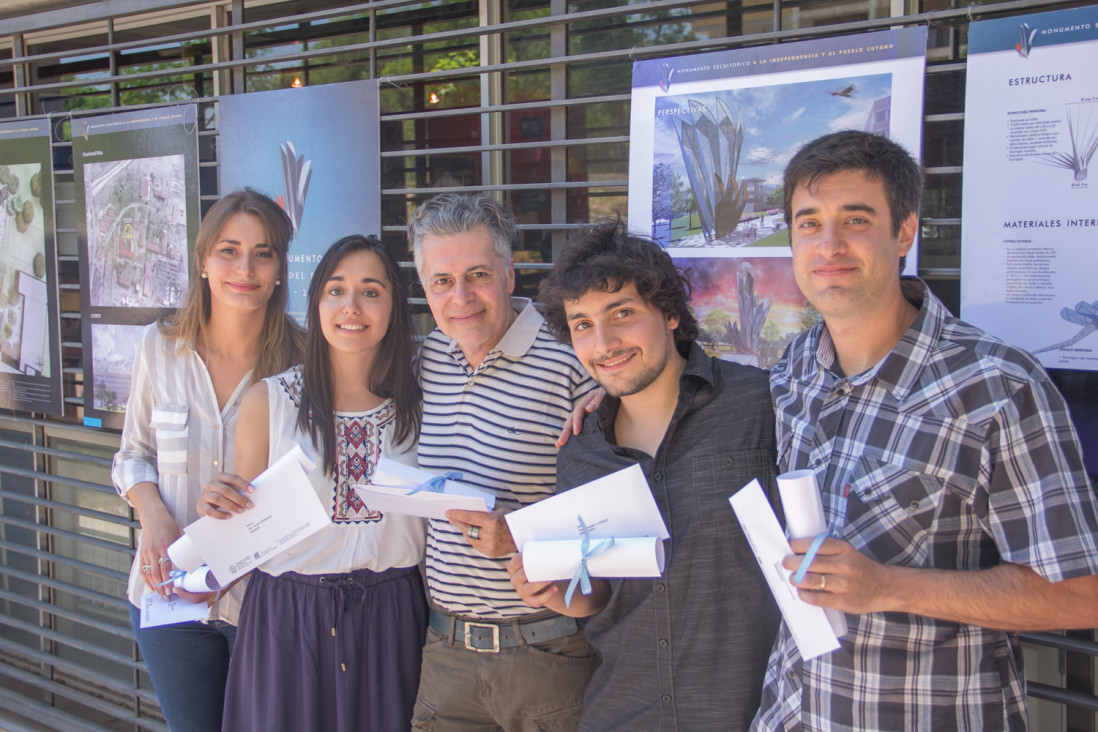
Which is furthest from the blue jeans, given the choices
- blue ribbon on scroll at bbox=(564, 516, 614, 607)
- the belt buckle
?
blue ribbon on scroll at bbox=(564, 516, 614, 607)

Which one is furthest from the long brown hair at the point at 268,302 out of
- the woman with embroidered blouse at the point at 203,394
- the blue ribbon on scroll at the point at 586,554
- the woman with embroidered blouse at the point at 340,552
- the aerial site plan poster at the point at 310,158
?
the blue ribbon on scroll at the point at 586,554

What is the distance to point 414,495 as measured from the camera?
194 cm

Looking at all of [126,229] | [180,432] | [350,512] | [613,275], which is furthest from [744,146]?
[126,229]

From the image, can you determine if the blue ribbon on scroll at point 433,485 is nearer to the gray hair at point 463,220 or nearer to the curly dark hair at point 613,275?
the curly dark hair at point 613,275

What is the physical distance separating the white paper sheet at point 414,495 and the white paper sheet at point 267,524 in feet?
0.71

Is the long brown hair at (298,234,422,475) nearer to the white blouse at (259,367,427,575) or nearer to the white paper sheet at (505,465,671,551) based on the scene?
the white blouse at (259,367,427,575)

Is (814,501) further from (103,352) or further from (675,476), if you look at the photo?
(103,352)

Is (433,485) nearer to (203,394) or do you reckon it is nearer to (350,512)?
(350,512)

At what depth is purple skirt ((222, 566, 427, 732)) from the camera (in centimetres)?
244

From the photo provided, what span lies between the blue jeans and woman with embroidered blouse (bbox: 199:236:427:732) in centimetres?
40

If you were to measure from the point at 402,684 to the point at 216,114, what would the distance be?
2.95 m

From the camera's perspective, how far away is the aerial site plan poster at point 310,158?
11.7ft

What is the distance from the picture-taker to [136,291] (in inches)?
164

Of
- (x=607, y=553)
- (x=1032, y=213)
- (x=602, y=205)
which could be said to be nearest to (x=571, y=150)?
(x=602, y=205)
